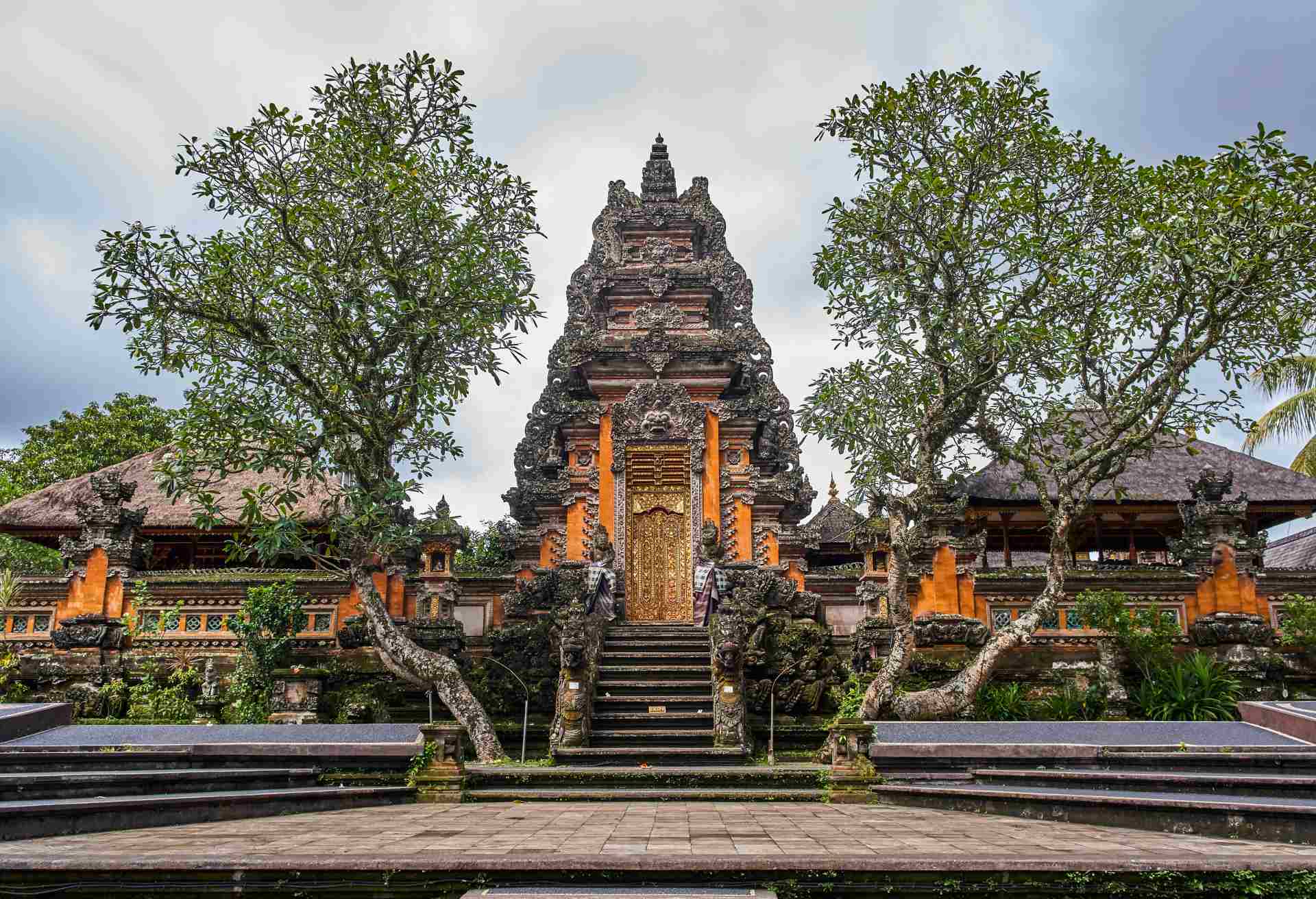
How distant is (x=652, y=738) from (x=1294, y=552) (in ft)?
59.3

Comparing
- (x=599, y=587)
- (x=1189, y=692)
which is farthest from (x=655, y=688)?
(x=1189, y=692)

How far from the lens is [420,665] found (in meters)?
11.4

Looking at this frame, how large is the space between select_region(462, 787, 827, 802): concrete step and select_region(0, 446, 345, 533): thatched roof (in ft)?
35.6

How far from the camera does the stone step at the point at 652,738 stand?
10820 millimetres

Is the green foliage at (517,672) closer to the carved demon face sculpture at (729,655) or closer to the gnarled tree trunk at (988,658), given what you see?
the carved demon face sculpture at (729,655)

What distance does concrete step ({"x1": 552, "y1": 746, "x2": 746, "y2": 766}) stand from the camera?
1020 cm

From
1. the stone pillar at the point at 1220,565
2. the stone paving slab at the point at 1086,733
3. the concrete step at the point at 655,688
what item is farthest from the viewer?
the stone pillar at the point at 1220,565

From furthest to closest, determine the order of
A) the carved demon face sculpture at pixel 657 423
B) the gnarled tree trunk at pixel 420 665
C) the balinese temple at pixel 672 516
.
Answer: the carved demon face sculpture at pixel 657 423 < the balinese temple at pixel 672 516 < the gnarled tree trunk at pixel 420 665

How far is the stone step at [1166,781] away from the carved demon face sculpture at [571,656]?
15.2 feet

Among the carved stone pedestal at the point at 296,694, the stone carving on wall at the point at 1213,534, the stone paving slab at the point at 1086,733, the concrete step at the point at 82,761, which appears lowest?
the concrete step at the point at 82,761

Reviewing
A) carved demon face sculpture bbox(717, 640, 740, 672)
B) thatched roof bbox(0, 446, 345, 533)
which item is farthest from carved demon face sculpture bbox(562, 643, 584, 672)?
thatched roof bbox(0, 446, 345, 533)

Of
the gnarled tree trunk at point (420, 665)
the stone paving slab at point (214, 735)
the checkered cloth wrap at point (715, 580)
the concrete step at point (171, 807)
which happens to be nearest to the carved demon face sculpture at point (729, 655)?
the checkered cloth wrap at point (715, 580)

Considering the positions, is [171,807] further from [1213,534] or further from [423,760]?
[1213,534]

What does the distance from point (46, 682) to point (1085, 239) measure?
1472 cm
